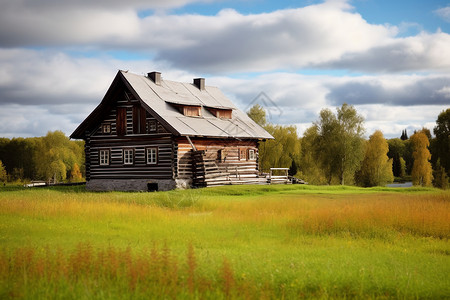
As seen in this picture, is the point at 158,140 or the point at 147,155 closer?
the point at 158,140

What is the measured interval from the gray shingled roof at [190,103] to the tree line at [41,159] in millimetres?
37774

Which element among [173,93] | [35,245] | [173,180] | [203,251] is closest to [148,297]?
[203,251]

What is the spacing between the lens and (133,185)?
3719 centimetres

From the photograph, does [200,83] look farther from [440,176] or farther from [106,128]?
[440,176]

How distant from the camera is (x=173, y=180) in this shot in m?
35.0

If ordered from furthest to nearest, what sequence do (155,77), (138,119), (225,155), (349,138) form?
(349,138)
(155,77)
(225,155)
(138,119)

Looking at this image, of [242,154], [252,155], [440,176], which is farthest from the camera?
[440,176]

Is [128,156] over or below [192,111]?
below

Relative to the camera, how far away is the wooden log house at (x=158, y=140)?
35.7 metres

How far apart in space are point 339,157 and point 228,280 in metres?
53.8

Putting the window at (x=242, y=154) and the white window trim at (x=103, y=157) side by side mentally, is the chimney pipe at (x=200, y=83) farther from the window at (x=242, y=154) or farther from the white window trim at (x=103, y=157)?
the white window trim at (x=103, y=157)

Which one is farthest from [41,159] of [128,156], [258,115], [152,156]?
[152,156]

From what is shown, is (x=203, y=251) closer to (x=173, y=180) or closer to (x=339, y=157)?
(x=173, y=180)

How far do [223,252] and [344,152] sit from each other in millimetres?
50357
